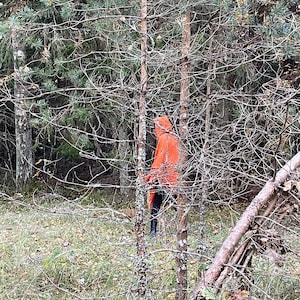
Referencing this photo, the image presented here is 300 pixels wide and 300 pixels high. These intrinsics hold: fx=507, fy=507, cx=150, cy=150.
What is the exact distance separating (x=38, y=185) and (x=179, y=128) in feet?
23.1

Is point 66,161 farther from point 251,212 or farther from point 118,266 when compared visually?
point 251,212

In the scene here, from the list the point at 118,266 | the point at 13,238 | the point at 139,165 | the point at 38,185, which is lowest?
the point at 38,185

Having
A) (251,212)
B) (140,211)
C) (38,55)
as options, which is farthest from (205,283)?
(38,55)

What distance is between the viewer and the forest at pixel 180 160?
293 cm

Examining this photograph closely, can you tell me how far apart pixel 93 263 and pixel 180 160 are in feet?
6.24

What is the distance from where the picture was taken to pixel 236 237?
2.79 metres

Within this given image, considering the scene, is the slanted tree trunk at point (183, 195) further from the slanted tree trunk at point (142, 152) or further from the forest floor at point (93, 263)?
the slanted tree trunk at point (142, 152)

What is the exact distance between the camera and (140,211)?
3.48 metres

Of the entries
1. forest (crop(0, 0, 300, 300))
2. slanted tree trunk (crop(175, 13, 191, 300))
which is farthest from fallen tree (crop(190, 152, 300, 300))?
slanted tree trunk (crop(175, 13, 191, 300))

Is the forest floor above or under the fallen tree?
under

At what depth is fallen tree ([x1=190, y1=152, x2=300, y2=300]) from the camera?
2707 millimetres

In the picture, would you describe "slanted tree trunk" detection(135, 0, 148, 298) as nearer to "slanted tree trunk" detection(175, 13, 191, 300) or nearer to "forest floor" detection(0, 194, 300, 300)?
"forest floor" detection(0, 194, 300, 300)

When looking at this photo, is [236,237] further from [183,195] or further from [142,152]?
[142,152]

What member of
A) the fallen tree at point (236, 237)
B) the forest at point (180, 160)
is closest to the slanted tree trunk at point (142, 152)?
the forest at point (180, 160)
